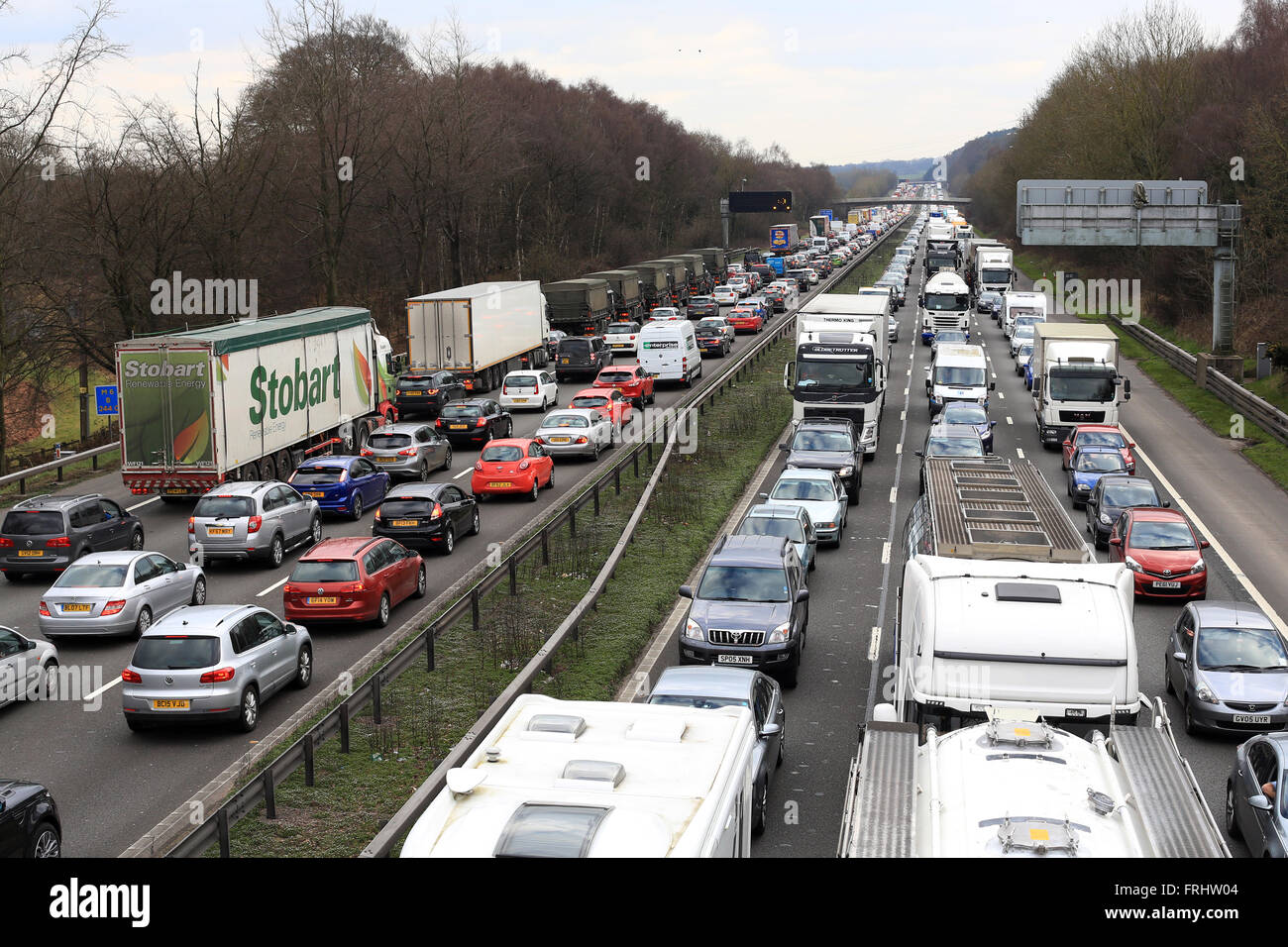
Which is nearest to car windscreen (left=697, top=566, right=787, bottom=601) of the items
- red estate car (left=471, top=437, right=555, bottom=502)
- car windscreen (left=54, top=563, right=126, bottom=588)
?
car windscreen (left=54, top=563, right=126, bottom=588)

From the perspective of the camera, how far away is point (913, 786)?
9.74 m

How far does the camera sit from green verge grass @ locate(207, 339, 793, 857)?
558 inches

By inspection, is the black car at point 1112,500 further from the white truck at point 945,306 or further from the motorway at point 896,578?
the white truck at point 945,306

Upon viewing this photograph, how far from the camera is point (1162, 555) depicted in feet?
77.1

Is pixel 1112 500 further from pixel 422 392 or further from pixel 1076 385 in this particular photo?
pixel 422 392

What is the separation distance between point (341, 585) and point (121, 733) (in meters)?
4.83

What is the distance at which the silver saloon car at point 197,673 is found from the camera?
17.0m

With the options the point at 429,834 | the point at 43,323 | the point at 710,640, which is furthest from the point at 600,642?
the point at 43,323

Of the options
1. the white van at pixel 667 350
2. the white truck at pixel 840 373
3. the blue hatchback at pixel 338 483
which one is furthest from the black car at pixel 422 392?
the blue hatchback at pixel 338 483

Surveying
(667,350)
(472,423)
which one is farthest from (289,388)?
(667,350)

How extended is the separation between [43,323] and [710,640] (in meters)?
34.6

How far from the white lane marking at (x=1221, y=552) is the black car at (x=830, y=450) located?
24.8ft

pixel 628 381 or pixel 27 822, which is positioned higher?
pixel 628 381
